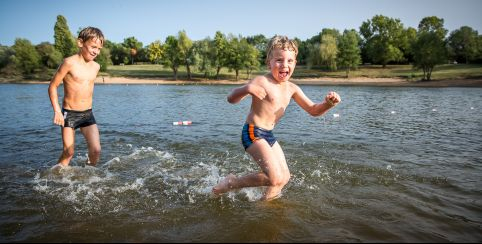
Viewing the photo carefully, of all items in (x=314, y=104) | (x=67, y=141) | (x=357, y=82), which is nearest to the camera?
(x=314, y=104)

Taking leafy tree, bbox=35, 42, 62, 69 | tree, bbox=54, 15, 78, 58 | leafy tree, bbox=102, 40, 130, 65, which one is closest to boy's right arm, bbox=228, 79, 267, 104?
leafy tree, bbox=35, 42, 62, 69

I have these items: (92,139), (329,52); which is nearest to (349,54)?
(329,52)

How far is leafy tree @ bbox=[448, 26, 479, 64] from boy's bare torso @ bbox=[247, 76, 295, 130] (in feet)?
265

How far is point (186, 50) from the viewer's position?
7438 cm

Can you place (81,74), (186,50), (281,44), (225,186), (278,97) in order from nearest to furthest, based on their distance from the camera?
(281,44) → (278,97) → (225,186) → (81,74) → (186,50)

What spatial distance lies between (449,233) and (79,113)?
6235 mm

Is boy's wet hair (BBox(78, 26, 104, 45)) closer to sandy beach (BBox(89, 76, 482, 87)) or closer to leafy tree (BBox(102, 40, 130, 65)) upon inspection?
sandy beach (BBox(89, 76, 482, 87))

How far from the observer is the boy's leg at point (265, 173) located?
14.3 ft

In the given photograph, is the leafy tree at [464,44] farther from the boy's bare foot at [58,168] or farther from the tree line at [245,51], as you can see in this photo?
the boy's bare foot at [58,168]

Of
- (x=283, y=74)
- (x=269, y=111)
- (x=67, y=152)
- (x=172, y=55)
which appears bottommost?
(x=67, y=152)

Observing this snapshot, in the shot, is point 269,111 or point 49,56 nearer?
point 269,111

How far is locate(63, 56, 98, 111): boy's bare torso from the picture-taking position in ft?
19.1

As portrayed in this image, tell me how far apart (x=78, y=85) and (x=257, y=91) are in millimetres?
3662

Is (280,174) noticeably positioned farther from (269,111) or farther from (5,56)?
(5,56)
